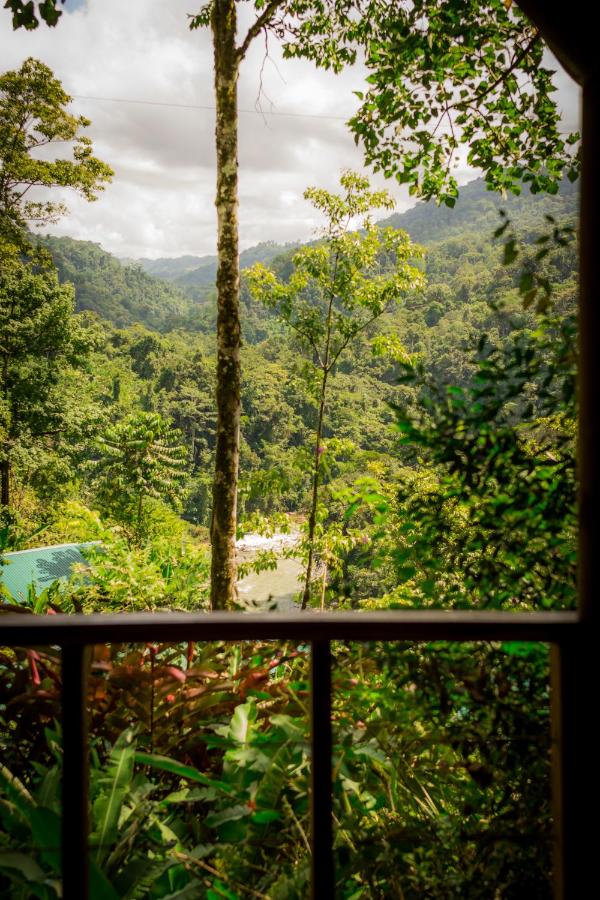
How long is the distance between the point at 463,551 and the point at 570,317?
518mm

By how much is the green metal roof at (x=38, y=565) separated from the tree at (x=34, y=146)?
6.67 m

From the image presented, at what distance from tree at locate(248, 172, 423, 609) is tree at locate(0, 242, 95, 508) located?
9.53m

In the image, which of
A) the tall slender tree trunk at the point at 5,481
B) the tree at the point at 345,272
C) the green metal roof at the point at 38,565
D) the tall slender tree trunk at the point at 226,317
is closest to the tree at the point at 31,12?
the tall slender tree trunk at the point at 226,317

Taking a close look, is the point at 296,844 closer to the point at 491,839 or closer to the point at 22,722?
the point at 491,839

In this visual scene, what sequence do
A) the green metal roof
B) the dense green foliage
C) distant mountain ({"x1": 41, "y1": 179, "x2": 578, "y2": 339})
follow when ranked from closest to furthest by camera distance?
the dense green foliage → the green metal roof → distant mountain ({"x1": 41, "y1": 179, "x2": 578, "y2": 339})

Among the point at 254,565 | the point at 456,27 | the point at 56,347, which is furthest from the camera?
the point at 56,347

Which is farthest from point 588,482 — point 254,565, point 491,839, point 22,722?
point 254,565

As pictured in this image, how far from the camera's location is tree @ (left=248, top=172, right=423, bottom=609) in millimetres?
5684

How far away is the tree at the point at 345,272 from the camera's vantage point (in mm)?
5684

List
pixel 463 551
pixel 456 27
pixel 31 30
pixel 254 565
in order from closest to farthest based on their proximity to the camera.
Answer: pixel 463 551
pixel 31 30
pixel 456 27
pixel 254 565

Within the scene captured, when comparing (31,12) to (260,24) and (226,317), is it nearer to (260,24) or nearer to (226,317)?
(226,317)

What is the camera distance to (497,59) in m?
2.52

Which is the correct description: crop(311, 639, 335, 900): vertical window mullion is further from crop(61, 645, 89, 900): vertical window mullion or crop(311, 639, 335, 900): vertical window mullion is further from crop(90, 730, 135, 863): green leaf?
crop(90, 730, 135, 863): green leaf

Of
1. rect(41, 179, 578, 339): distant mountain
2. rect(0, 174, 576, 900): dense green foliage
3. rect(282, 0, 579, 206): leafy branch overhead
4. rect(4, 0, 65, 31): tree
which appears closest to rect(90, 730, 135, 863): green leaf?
rect(0, 174, 576, 900): dense green foliage
